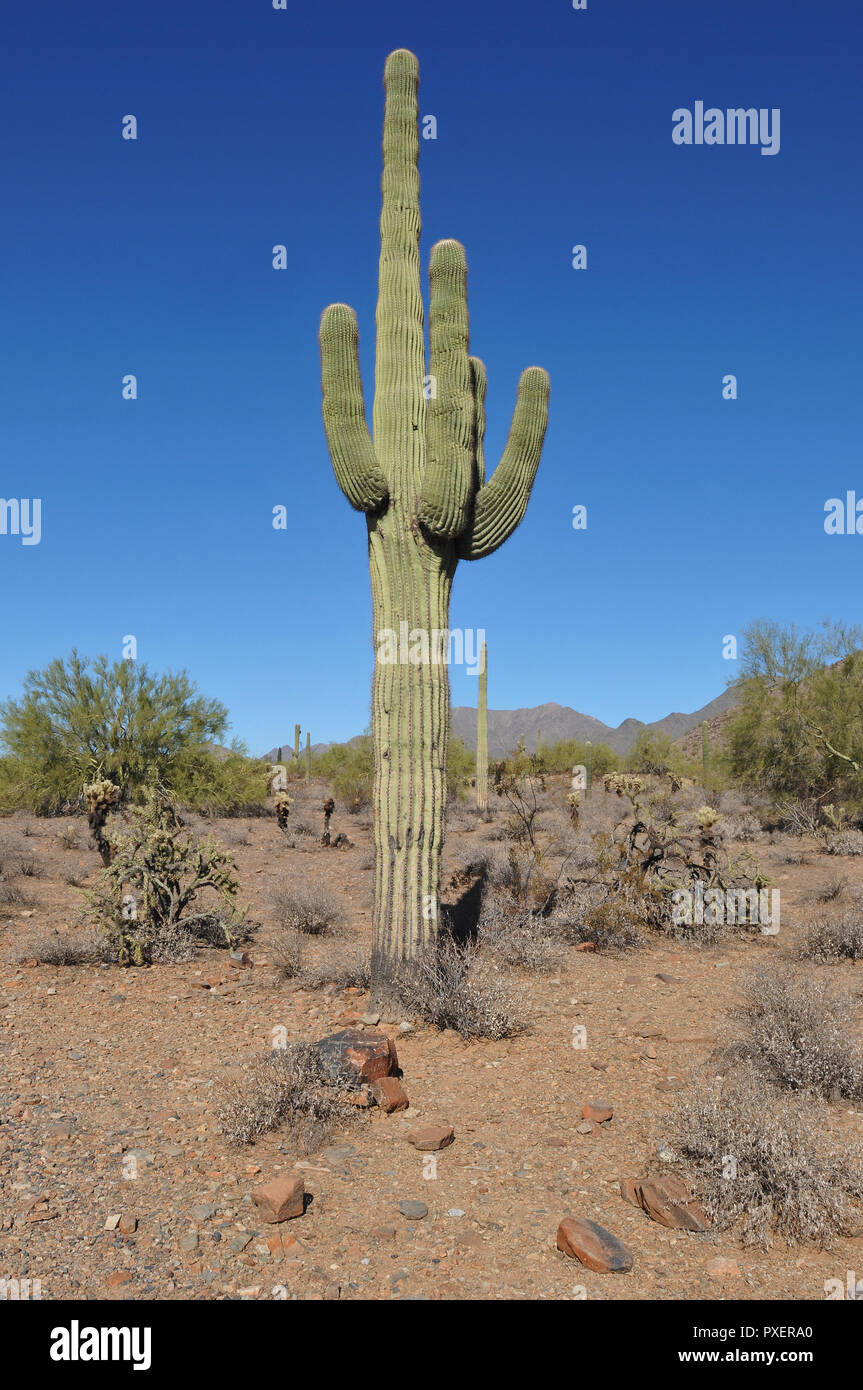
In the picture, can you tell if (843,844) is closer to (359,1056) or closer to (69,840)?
(359,1056)

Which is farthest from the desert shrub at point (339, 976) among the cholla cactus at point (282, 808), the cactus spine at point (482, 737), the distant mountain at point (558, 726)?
the distant mountain at point (558, 726)

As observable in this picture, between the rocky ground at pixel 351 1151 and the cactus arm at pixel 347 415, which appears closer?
the rocky ground at pixel 351 1151

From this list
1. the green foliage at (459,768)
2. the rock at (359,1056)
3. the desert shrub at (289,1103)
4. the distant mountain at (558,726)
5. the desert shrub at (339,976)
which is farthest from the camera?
the distant mountain at (558,726)

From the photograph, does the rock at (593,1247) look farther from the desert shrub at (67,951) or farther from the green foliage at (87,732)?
the green foliage at (87,732)

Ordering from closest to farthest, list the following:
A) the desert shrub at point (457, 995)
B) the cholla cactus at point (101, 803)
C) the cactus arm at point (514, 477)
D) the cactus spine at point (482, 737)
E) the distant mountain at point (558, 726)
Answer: the desert shrub at point (457, 995) → the cactus arm at point (514, 477) → the cholla cactus at point (101, 803) → the cactus spine at point (482, 737) → the distant mountain at point (558, 726)

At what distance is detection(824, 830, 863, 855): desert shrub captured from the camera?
1335 centimetres

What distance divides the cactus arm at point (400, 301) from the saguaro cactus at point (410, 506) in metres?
0.01

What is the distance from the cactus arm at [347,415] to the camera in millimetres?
6562

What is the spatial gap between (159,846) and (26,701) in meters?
8.82

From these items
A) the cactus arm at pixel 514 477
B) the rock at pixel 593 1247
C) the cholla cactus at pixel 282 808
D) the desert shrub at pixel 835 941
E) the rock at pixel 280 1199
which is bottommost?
the rock at pixel 593 1247

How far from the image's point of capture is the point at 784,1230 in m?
3.51

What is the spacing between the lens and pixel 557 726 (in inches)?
4060

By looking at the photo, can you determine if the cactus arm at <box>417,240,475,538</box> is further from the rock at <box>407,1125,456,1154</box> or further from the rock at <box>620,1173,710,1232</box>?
the rock at <box>620,1173,710,1232</box>
